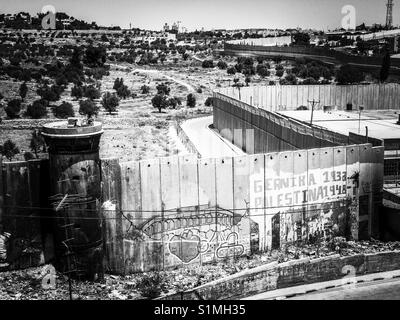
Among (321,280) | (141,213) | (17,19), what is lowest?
(321,280)

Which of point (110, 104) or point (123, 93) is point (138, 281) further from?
point (123, 93)

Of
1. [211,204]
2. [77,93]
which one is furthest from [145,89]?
[211,204]

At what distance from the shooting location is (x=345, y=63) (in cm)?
8244

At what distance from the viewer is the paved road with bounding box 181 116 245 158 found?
37.5m

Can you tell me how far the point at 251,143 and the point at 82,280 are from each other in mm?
23253

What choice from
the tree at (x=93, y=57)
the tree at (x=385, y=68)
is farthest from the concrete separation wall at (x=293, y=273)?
the tree at (x=93, y=57)

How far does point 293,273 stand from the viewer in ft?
51.2

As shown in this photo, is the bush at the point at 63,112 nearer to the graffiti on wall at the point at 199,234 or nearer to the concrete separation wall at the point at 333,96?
the concrete separation wall at the point at 333,96

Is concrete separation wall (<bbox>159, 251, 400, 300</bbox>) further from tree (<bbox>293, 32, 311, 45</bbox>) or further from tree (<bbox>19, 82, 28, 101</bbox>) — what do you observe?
tree (<bbox>293, 32, 311, 45</bbox>)

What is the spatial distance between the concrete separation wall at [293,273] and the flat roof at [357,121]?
17.7 m

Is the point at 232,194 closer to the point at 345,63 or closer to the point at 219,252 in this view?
the point at 219,252

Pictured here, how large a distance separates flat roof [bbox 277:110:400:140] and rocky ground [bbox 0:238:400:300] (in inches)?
679
